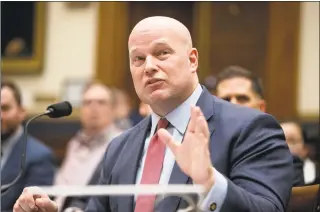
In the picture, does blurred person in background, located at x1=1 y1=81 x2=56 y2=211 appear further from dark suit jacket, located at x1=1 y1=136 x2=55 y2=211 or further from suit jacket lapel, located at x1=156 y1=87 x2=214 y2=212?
suit jacket lapel, located at x1=156 y1=87 x2=214 y2=212

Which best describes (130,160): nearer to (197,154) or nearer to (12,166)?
(197,154)

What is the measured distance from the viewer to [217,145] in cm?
229

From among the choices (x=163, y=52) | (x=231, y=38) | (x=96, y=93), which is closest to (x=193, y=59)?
(x=163, y=52)

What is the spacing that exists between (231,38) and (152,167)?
4.18 meters

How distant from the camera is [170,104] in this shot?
2.37 meters

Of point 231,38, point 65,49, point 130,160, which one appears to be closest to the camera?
point 130,160

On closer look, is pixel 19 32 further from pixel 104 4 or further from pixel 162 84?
pixel 162 84

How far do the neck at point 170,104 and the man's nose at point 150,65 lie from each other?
113 millimetres

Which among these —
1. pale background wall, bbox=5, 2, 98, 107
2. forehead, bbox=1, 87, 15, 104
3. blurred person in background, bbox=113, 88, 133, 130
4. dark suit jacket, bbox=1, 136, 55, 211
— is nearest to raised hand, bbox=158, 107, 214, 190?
dark suit jacket, bbox=1, 136, 55, 211

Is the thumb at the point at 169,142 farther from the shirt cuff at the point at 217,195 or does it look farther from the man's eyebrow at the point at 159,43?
the man's eyebrow at the point at 159,43

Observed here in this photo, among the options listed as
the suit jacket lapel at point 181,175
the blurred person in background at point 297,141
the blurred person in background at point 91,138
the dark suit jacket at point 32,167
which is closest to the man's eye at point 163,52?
the suit jacket lapel at point 181,175

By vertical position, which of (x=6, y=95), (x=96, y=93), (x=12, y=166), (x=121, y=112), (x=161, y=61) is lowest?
(x=121, y=112)

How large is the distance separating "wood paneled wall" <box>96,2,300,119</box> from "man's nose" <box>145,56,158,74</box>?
374cm

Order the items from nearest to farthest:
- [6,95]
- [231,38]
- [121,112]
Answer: [6,95] < [121,112] < [231,38]
